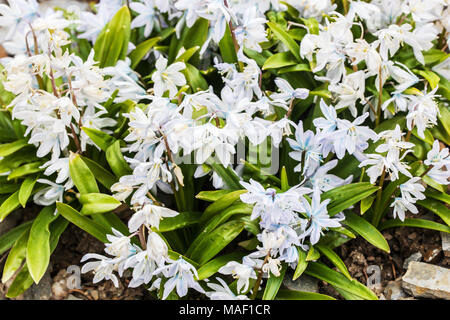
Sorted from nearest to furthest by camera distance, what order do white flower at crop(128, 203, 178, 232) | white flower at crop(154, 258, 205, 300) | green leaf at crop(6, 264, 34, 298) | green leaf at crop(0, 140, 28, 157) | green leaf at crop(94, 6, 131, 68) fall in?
white flower at crop(128, 203, 178, 232)
white flower at crop(154, 258, 205, 300)
green leaf at crop(6, 264, 34, 298)
green leaf at crop(0, 140, 28, 157)
green leaf at crop(94, 6, 131, 68)

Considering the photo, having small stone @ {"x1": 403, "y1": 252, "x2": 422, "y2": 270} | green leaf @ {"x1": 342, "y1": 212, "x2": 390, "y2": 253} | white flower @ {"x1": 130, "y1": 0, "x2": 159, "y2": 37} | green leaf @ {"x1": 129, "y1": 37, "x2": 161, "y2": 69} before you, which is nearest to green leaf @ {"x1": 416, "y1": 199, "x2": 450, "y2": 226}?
small stone @ {"x1": 403, "y1": 252, "x2": 422, "y2": 270}

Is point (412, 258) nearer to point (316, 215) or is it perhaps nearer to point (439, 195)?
point (439, 195)

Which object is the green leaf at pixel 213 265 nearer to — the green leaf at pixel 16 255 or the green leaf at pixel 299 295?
the green leaf at pixel 299 295

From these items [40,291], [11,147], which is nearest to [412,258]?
[40,291]

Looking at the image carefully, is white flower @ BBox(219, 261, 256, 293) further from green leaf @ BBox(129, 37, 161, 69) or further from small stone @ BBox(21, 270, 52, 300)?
green leaf @ BBox(129, 37, 161, 69)

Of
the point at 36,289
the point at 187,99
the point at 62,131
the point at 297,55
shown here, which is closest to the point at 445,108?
the point at 297,55
